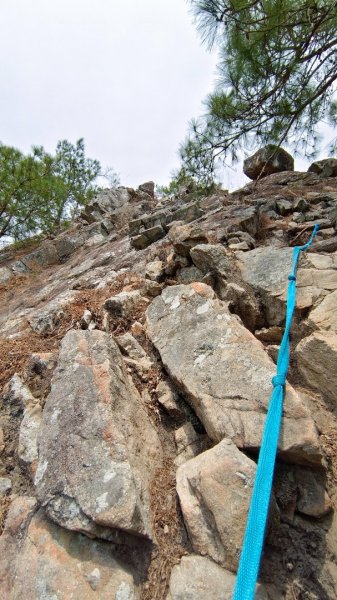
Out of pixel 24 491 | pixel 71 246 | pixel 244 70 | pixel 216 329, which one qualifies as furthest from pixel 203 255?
pixel 71 246

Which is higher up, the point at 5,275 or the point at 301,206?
the point at 301,206

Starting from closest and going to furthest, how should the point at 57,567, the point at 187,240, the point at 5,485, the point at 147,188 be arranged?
the point at 57,567, the point at 5,485, the point at 187,240, the point at 147,188

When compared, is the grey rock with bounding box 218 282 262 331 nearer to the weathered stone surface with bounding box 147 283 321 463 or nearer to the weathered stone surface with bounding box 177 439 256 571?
the weathered stone surface with bounding box 147 283 321 463

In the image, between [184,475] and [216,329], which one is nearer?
[184,475]

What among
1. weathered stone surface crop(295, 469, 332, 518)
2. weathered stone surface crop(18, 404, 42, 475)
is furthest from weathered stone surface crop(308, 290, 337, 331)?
weathered stone surface crop(18, 404, 42, 475)

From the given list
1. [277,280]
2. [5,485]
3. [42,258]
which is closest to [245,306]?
[277,280]

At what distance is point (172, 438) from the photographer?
2.16 m

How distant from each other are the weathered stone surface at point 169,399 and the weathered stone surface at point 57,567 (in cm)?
88

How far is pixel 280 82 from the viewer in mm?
4332

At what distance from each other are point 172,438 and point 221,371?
22.4 inches

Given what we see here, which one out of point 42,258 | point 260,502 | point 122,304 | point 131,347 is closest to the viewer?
point 260,502

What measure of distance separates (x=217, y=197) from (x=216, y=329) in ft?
20.7

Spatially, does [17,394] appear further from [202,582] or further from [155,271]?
[155,271]

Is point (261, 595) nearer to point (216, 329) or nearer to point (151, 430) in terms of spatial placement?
point (151, 430)
